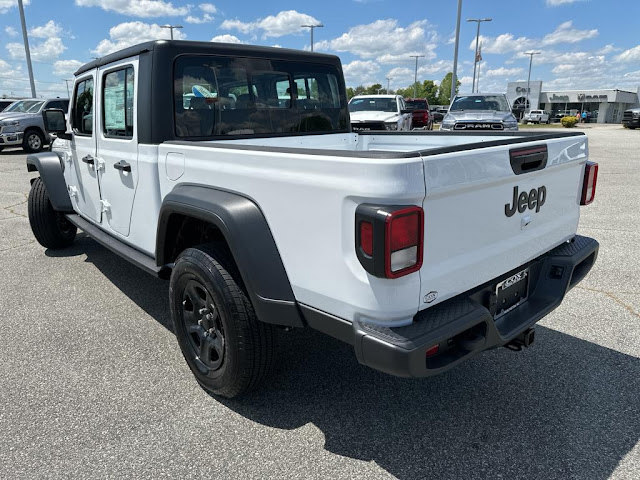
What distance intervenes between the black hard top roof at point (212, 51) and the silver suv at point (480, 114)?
8.77m

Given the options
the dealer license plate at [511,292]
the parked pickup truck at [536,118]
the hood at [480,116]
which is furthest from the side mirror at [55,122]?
the parked pickup truck at [536,118]

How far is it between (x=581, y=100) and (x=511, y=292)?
8717 centimetres

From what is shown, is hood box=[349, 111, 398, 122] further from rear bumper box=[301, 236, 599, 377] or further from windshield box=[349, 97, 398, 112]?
rear bumper box=[301, 236, 599, 377]

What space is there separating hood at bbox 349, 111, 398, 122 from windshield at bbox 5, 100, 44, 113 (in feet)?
34.4

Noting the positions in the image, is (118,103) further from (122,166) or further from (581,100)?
(581,100)

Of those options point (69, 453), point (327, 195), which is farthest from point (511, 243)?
point (69, 453)

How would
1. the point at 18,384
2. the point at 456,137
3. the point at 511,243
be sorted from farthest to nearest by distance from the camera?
the point at 456,137 < the point at 18,384 < the point at 511,243

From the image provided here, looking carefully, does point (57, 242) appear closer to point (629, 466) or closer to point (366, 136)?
point (366, 136)

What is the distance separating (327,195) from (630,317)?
9.98ft

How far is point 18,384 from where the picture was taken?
3.00 metres

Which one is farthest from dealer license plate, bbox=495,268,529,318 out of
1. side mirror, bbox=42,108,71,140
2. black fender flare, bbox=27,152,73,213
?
black fender flare, bbox=27,152,73,213

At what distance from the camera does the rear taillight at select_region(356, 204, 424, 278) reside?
72.0 inches

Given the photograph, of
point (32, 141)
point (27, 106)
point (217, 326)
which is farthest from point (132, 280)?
point (27, 106)

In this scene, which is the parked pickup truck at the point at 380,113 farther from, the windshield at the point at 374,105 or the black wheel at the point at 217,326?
the black wheel at the point at 217,326
